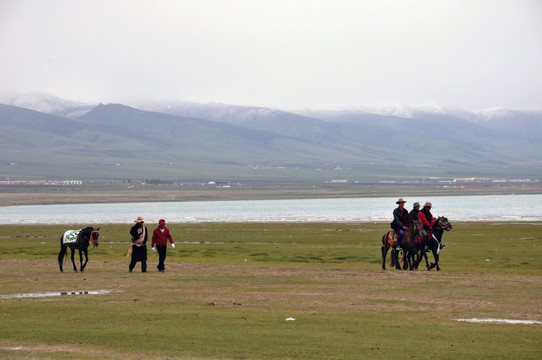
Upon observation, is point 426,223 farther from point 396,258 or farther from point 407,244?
point 396,258

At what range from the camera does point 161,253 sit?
30672 millimetres

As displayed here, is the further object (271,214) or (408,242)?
(271,214)

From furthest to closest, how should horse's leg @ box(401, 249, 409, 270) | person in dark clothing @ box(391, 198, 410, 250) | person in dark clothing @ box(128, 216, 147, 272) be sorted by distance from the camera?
person in dark clothing @ box(391, 198, 410, 250) → horse's leg @ box(401, 249, 409, 270) → person in dark clothing @ box(128, 216, 147, 272)

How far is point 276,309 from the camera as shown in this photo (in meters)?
20.0

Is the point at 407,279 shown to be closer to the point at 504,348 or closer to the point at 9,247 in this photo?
the point at 504,348

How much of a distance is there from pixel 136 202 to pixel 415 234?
425 ft

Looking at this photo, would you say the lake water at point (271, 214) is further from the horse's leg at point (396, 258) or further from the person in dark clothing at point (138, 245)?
the person in dark clothing at point (138, 245)

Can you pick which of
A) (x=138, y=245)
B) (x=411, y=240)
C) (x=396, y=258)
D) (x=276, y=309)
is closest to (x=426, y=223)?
(x=411, y=240)

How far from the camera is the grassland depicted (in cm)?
1502

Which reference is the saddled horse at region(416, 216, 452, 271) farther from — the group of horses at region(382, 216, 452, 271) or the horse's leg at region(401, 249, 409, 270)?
the horse's leg at region(401, 249, 409, 270)

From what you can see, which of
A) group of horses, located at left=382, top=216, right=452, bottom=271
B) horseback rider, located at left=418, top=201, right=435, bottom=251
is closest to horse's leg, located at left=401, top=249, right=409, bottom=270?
group of horses, located at left=382, top=216, right=452, bottom=271

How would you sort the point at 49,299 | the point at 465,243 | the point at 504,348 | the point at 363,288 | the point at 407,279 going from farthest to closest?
the point at 465,243
the point at 407,279
the point at 363,288
the point at 49,299
the point at 504,348

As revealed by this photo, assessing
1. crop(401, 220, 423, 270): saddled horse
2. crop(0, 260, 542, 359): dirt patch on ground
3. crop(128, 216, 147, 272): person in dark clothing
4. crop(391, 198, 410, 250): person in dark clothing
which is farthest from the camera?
crop(391, 198, 410, 250): person in dark clothing

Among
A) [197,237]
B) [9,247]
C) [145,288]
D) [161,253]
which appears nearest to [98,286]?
[145,288]
